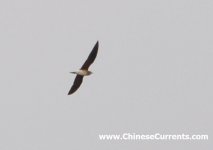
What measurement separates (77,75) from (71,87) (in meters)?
0.97

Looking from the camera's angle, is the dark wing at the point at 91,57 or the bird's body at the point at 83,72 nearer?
the dark wing at the point at 91,57

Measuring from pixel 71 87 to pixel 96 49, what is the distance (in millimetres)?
3311

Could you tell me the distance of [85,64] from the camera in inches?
6127

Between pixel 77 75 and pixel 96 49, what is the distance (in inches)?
92.6

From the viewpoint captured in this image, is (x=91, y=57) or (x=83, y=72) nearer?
(x=91, y=57)

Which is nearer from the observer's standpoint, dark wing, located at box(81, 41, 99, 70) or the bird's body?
dark wing, located at box(81, 41, 99, 70)

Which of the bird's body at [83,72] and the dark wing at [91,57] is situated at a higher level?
the dark wing at [91,57]

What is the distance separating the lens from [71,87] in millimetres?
156750

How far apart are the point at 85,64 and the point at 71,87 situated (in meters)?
2.11

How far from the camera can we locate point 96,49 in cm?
15538

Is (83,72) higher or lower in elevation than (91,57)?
lower

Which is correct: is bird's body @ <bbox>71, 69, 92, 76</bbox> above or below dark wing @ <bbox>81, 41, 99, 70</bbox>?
below
